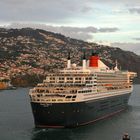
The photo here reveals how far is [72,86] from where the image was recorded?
68750mm

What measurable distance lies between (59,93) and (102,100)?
37.6ft

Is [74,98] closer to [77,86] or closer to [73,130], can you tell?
[73,130]

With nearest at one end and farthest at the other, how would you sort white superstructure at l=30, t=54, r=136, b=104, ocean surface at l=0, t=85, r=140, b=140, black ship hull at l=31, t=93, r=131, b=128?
ocean surface at l=0, t=85, r=140, b=140 < black ship hull at l=31, t=93, r=131, b=128 < white superstructure at l=30, t=54, r=136, b=104

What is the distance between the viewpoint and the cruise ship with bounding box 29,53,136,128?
207 feet

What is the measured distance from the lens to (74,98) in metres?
64.2

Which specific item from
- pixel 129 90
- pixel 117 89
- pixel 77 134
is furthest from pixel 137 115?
pixel 77 134

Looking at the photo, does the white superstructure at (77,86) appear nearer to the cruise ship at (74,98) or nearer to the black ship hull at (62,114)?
the cruise ship at (74,98)

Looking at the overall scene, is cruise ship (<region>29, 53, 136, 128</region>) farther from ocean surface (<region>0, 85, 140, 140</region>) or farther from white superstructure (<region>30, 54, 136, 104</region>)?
ocean surface (<region>0, 85, 140, 140</region>)

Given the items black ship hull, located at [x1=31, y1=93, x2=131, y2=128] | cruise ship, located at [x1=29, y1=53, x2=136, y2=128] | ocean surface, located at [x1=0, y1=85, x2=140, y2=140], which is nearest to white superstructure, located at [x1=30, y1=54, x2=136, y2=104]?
cruise ship, located at [x1=29, y1=53, x2=136, y2=128]

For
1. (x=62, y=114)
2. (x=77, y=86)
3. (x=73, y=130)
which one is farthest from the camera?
(x=77, y=86)

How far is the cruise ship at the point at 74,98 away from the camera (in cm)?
6312

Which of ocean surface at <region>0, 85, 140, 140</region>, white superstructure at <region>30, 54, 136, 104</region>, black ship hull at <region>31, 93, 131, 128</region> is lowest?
ocean surface at <region>0, 85, 140, 140</region>

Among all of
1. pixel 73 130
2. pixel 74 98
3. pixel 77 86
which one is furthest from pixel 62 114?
pixel 77 86

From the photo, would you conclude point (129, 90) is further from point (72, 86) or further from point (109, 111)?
point (72, 86)
